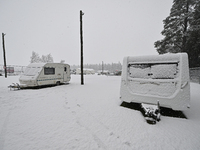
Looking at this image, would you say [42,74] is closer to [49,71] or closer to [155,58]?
[49,71]

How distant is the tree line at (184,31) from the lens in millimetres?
11445

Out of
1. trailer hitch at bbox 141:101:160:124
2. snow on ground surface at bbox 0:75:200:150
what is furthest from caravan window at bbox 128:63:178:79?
Answer: snow on ground surface at bbox 0:75:200:150

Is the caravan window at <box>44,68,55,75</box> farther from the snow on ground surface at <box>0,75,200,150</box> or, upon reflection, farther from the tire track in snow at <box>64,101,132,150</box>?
the tire track in snow at <box>64,101,132,150</box>

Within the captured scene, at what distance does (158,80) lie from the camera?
311 cm

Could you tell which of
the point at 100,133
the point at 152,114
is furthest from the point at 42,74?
the point at 152,114

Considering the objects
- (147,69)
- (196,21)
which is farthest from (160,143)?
(196,21)

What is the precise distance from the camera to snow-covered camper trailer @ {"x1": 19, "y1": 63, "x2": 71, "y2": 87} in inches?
310

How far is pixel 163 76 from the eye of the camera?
312cm

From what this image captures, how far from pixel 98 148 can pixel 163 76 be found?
9.52 ft

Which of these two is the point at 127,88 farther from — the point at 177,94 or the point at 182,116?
the point at 182,116

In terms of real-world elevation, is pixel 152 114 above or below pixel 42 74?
below

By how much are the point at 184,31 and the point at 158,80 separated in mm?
14717

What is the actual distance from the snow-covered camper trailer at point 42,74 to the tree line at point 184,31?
15.1 m

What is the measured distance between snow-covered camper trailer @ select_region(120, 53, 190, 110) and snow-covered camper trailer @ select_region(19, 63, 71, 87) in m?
7.66
